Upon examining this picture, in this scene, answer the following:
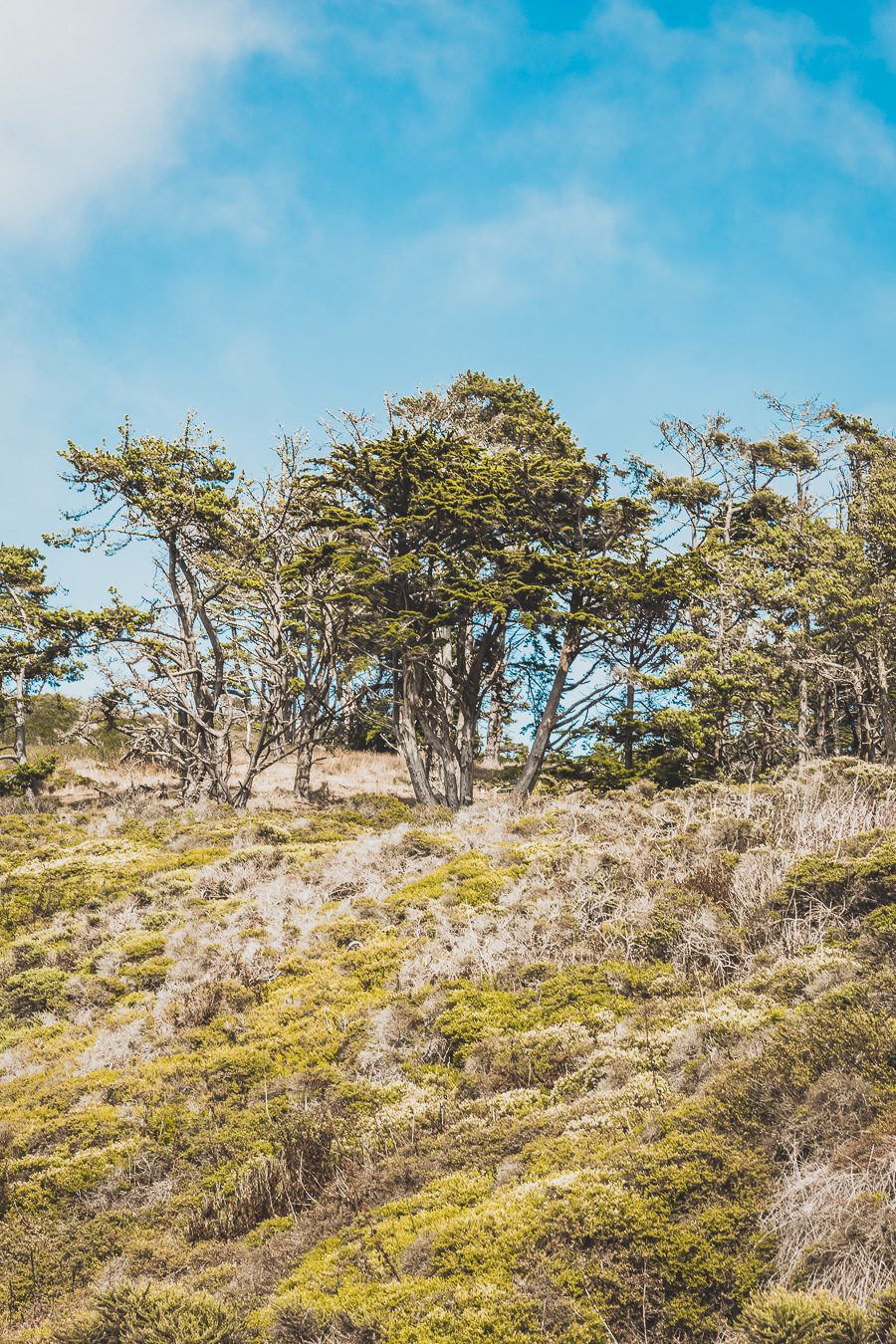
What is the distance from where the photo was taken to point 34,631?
21.5 meters

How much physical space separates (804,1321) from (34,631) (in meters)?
21.3

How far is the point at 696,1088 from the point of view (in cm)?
570

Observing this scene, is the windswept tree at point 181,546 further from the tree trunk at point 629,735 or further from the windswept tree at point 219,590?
the tree trunk at point 629,735

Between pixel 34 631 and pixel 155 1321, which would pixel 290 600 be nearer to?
pixel 34 631

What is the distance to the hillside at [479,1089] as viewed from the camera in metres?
4.38

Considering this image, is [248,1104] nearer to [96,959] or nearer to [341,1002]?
[341,1002]

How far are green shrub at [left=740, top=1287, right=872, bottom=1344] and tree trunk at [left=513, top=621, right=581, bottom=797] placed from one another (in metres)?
18.1

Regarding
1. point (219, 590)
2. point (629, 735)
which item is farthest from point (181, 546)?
point (629, 735)

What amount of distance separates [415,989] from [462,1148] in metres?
2.46

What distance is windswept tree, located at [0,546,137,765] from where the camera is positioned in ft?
67.4

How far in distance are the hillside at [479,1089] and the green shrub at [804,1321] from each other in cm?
1

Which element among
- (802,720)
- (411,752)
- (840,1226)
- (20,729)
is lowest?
(840,1226)

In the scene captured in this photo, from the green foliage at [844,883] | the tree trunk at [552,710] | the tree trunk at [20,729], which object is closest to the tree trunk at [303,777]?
the tree trunk at [552,710]

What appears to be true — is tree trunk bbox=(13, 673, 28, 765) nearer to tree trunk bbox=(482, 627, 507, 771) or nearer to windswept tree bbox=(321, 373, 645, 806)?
windswept tree bbox=(321, 373, 645, 806)
